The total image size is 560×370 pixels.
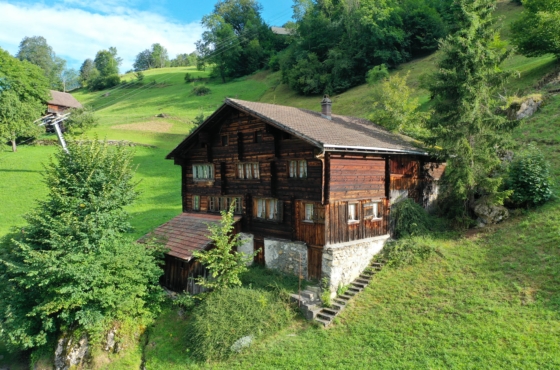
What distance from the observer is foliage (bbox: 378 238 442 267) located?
16047mm

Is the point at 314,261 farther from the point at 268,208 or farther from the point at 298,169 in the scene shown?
the point at 298,169

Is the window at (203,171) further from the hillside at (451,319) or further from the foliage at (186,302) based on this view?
the hillside at (451,319)

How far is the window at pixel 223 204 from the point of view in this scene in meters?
19.3

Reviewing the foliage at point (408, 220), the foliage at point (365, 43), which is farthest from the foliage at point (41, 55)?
the foliage at point (408, 220)

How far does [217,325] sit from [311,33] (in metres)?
69.8

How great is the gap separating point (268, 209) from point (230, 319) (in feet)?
19.8

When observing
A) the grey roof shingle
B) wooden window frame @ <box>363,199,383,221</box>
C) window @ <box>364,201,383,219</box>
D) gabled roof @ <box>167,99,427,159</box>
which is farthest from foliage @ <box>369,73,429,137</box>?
window @ <box>364,201,383,219</box>

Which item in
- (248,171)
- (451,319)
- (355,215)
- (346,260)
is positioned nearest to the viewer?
(451,319)

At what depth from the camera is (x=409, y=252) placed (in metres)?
16.3

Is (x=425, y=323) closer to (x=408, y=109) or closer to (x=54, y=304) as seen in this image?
(x=54, y=304)

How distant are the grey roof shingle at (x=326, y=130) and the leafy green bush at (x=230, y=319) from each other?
23.2 ft

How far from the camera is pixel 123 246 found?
1584cm

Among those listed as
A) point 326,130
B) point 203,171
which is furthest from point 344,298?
point 203,171

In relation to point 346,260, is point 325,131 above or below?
above
